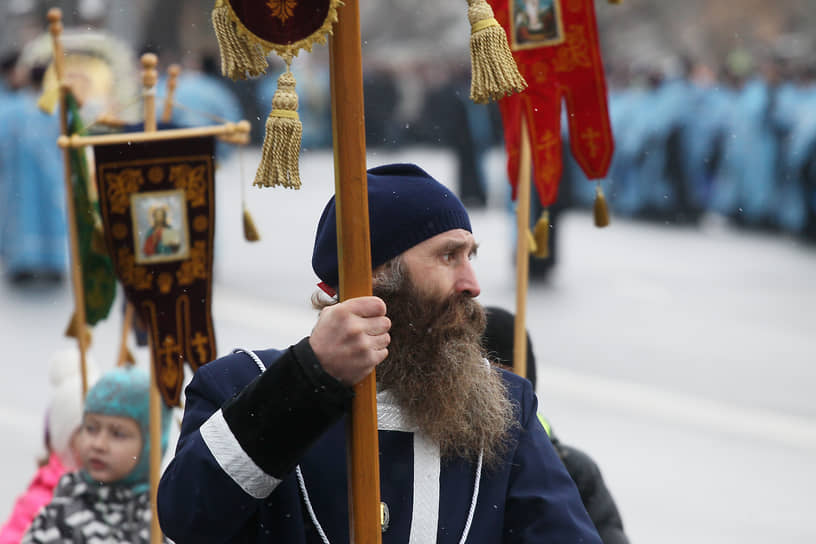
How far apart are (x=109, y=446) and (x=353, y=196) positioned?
72.8 inches

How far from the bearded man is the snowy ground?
81.8 inches

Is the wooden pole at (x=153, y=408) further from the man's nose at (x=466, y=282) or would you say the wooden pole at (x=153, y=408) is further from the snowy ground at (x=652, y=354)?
the man's nose at (x=466, y=282)

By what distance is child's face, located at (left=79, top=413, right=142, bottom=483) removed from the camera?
3.32m

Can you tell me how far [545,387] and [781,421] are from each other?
1.29 m

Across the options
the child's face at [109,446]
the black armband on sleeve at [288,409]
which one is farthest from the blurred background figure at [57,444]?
the black armband on sleeve at [288,409]

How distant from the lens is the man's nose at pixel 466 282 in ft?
6.55

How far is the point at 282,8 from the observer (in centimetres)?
175

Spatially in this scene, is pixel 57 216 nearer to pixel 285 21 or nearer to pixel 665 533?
pixel 665 533

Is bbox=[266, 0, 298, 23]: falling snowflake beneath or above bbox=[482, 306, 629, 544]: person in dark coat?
above

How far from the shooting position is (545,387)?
23.7 ft

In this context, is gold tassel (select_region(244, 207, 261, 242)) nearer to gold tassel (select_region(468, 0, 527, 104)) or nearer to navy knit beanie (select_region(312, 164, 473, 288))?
navy knit beanie (select_region(312, 164, 473, 288))

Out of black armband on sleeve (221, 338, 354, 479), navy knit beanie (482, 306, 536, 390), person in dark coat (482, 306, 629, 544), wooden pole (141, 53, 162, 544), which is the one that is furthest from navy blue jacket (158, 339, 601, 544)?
wooden pole (141, 53, 162, 544)

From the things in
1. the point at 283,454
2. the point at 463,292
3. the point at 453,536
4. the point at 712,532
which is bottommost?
the point at 712,532

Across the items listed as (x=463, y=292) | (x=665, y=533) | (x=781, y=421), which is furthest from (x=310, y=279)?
(x=463, y=292)
